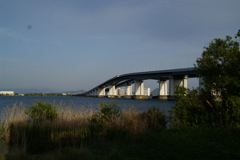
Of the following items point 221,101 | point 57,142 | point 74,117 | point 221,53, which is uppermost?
point 221,53

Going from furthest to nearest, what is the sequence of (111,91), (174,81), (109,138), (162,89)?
(111,91) < (162,89) < (174,81) < (109,138)

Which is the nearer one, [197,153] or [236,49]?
[197,153]

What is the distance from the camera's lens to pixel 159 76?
79.9 meters

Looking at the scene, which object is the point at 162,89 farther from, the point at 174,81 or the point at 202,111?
the point at 202,111

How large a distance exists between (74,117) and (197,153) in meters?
7.37

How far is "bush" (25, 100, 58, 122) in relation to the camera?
13594 millimetres

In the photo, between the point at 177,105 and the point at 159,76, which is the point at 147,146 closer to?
the point at 177,105

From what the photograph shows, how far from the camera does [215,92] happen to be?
13086mm

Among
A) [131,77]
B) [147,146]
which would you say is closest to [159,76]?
[131,77]

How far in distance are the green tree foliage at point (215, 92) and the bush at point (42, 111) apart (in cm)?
669

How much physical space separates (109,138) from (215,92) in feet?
20.3

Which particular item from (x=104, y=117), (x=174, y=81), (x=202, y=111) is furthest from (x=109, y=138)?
(x=174, y=81)

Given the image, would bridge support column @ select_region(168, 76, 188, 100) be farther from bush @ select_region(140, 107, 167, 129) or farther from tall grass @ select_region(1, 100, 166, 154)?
tall grass @ select_region(1, 100, 166, 154)

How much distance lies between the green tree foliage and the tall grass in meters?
1.93
